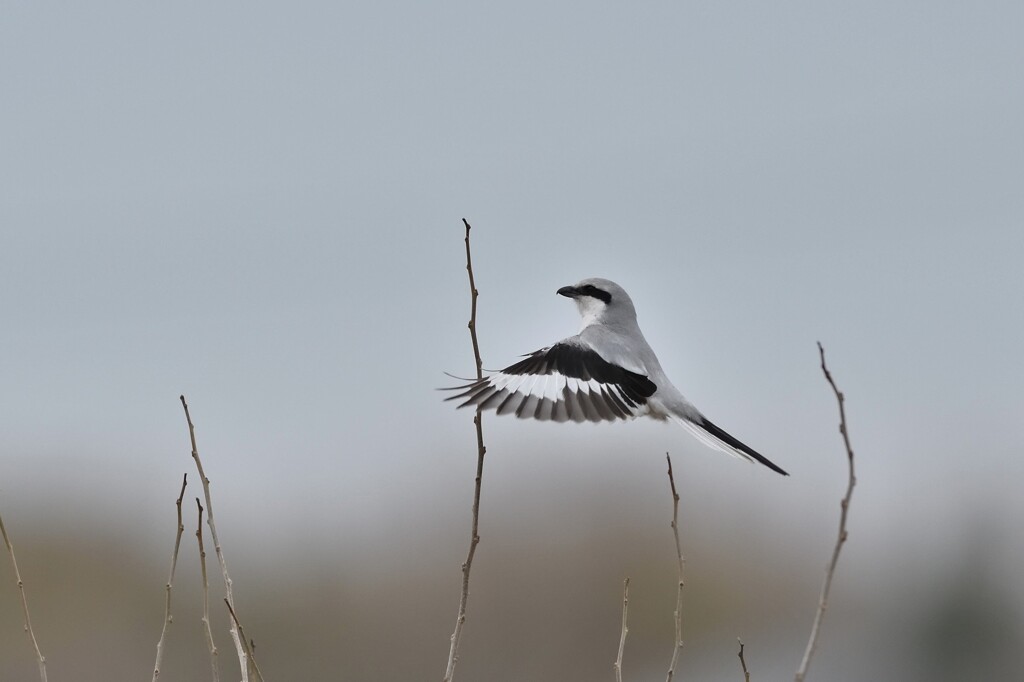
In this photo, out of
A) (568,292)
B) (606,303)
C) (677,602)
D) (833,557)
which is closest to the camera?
(833,557)

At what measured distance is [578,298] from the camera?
14.6 feet

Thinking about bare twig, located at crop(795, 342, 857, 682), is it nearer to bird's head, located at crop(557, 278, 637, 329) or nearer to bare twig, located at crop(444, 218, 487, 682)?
bare twig, located at crop(444, 218, 487, 682)

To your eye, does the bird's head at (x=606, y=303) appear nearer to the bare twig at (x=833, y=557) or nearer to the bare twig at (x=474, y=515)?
the bare twig at (x=474, y=515)

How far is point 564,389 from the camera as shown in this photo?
3713 mm

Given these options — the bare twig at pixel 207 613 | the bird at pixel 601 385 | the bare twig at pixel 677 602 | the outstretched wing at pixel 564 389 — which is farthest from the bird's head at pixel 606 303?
the bare twig at pixel 207 613

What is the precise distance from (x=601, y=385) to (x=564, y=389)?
0.13 metres

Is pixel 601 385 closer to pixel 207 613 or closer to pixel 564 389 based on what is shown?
pixel 564 389

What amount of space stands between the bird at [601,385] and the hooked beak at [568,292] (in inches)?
5.8

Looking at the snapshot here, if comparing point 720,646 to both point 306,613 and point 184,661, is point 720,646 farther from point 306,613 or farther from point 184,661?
point 184,661

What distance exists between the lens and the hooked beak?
4418 millimetres

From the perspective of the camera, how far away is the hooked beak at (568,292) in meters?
4.42

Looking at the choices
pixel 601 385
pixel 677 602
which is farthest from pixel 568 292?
pixel 677 602

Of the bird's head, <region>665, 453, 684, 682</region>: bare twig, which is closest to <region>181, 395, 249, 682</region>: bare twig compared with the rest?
<region>665, 453, 684, 682</region>: bare twig

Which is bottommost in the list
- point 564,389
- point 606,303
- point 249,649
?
point 249,649
